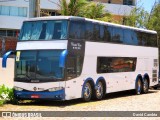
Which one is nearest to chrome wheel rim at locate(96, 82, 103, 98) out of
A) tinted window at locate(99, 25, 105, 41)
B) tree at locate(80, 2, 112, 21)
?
tinted window at locate(99, 25, 105, 41)

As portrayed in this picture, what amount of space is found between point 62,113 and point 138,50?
1143cm

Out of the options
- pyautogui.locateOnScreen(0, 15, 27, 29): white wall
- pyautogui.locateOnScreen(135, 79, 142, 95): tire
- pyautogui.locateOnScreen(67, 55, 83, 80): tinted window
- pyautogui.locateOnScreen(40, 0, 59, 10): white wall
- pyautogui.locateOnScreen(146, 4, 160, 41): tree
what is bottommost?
pyautogui.locateOnScreen(135, 79, 142, 95): tire

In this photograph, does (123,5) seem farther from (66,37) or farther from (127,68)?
(66,37)

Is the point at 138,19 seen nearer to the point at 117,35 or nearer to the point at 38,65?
→ the point at 117,35

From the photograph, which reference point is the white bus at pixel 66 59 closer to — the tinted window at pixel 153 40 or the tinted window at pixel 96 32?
the tinted window at pixel 96 32

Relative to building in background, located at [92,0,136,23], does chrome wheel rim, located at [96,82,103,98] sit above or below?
below

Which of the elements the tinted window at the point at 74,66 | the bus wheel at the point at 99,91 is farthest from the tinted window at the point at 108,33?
the tinted window at the point at 74,66

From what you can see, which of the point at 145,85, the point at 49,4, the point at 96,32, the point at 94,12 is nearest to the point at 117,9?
the point at 49,4

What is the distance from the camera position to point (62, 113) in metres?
16.7

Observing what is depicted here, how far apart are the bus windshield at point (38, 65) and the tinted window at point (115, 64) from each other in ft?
11.7

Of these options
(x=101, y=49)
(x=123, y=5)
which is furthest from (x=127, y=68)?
(x=123, y=5)

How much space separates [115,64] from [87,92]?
3.43 m

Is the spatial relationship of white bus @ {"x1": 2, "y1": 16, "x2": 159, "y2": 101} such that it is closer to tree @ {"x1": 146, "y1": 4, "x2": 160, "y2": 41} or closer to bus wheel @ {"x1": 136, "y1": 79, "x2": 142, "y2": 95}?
bus wheel @ {"x1": 136, "y1": 79, "x2": 142, "y2": 95}

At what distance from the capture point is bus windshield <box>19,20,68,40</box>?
20.2 m
